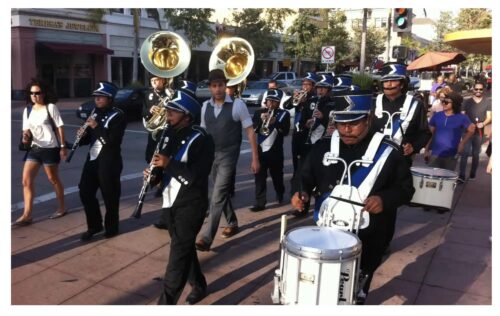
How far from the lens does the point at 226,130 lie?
5.22 m

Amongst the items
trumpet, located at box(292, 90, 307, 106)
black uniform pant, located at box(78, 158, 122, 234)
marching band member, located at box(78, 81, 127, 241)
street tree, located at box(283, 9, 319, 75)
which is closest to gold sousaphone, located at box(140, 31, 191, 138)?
marching band member, located at box(78, 81, 127, 241)

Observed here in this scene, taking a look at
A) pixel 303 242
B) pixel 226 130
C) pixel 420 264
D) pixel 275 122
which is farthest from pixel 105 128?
pixel 420 264

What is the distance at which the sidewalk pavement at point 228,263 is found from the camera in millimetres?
4078

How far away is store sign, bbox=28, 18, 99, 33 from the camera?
79.2 ft

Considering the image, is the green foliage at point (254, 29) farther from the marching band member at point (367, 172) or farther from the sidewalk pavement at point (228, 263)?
the marching band member at point (367, 172)

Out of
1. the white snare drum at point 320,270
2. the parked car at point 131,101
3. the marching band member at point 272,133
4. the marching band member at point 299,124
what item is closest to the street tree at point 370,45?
the parked car at point 131,101

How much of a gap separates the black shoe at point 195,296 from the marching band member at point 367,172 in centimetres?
127

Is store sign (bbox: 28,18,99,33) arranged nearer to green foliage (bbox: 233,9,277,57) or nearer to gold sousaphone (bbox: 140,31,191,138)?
green foliage (bbox: 233,9,277,57)

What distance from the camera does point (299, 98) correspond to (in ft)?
23.5

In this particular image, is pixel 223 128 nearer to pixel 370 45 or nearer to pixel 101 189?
pixel 101 189

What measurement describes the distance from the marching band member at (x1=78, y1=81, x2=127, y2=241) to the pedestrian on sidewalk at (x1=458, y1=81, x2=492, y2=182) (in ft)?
20.3

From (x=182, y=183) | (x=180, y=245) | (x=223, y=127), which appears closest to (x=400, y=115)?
(x=223, y=127)

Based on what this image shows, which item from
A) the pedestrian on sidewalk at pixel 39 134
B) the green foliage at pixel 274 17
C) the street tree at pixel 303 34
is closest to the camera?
the pedestrian on sidewalk at pixel 39 134

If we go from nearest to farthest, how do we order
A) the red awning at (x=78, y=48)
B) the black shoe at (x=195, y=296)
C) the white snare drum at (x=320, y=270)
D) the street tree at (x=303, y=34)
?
the white snare drum at (x=320, y=270) < the black shoe at (x=195, y=296) < the red awning at (x=78, y=48) < the street tree at (x=303, y=34)
